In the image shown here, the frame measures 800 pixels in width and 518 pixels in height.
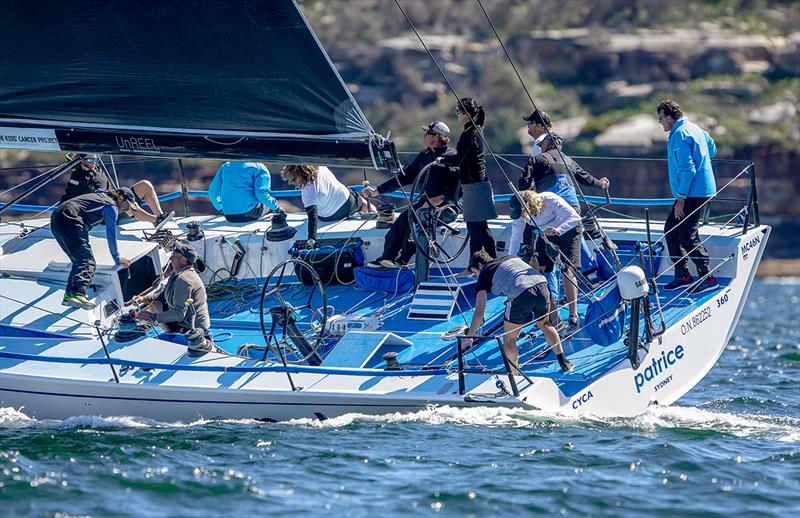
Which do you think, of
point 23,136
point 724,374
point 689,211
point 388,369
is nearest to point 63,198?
point 23,136

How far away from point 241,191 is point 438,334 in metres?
3.61

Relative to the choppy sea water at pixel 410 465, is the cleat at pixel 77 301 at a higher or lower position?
higher

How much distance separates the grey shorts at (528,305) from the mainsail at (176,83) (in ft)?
5.59

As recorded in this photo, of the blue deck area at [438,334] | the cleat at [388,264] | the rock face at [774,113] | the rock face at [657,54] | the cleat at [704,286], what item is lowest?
the blue deck area at [438,334]

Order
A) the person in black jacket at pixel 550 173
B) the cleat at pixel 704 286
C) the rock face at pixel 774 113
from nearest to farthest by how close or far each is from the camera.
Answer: the person in black jacket at pixel 550 173
the cleat at pixel 704 286
the rock face at pixel 774 113

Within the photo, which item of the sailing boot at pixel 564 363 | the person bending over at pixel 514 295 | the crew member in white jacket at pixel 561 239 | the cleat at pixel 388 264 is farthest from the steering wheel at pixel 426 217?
the sailing boot at pixel 564 363

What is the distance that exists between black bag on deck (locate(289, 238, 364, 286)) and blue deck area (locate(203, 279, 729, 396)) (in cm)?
12

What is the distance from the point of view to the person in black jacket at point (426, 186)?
12641 mm

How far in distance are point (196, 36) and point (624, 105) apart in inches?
1221

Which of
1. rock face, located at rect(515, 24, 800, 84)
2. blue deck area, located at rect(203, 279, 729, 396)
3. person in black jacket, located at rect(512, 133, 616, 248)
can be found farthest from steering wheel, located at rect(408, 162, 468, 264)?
rock face, located at rect(515, 24, 800, 84)

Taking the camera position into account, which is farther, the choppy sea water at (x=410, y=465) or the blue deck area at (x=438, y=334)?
the blue deck area at (x=438, y=334)

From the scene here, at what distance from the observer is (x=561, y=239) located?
469 inches

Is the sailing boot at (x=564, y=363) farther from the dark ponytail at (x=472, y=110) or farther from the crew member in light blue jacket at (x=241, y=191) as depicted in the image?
the crew member in light blue jacket at (x=241, y=191)

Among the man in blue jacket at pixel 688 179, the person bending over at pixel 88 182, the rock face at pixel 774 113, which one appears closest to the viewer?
the man in blue jacket at pixel 688 179
